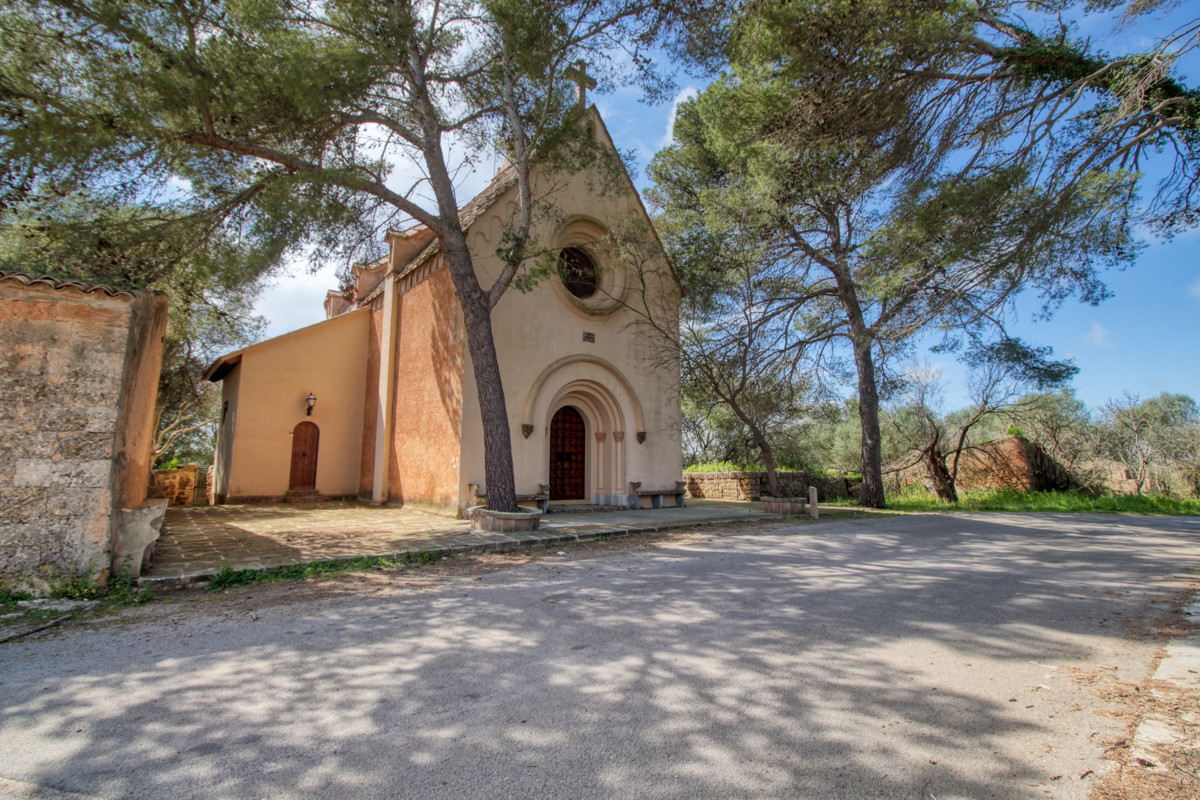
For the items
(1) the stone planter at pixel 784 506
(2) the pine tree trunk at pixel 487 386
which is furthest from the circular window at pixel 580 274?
(1) the stone planter at pixel 784 506

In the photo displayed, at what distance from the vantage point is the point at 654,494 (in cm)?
1372

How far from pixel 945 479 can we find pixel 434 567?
16.1 metres

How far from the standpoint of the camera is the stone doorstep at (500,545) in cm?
538

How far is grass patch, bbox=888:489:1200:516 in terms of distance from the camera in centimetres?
1408

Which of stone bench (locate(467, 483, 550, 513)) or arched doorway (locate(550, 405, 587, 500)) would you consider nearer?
stone bench (locate(467, 483, 550, 513))

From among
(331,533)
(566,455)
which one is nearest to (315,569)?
(331,533)

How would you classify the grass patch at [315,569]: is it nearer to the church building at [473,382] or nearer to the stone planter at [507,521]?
the stone planter at [507,521]

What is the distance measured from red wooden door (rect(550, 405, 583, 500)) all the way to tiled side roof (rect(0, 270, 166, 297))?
8.78 meters

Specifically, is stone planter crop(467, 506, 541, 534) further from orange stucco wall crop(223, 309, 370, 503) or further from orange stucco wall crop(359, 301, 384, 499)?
orange stucco wall crop(223, 309, 370, 503)

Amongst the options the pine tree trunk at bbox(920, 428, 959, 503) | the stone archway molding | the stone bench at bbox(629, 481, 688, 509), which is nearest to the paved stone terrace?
the stone bench at bbox(629, 481, 688, 509)

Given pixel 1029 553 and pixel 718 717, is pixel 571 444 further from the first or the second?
pixel 718 717

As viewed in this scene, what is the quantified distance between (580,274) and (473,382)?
14.6ft

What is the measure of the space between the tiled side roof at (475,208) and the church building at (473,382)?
65 mm

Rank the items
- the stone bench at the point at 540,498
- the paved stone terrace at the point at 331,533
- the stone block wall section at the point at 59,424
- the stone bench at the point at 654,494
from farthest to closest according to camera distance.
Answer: the stone bench at the point at 654,494 → the stone bench at the point at 540,498 → the paved stone terrace at the point at 331,533 → the stone block wall section at the point at 59,424
